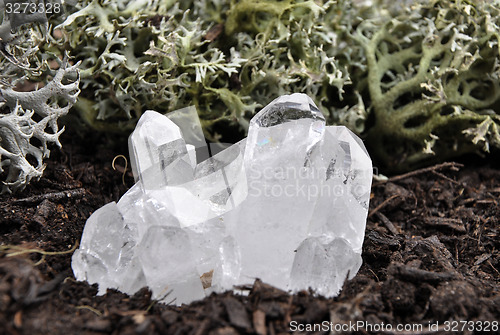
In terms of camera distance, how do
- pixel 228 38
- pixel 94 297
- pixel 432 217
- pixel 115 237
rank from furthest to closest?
pixel 228 38 → pixel 432 217 → pixel 115 237 → pixel 94 297

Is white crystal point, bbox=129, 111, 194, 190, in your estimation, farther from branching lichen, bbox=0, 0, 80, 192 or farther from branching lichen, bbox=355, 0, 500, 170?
branching lichen, bbox=355, 0, 500, 170

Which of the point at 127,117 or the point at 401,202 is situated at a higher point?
the point at 127,117

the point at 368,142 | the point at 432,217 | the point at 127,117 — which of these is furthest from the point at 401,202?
the point at 127,117

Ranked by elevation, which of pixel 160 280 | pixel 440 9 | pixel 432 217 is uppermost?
pixel 440 9

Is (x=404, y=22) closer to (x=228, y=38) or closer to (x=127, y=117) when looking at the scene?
(x=228, y=38)

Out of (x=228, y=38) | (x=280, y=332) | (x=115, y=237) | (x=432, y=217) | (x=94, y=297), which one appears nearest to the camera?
(x=280, y=332)

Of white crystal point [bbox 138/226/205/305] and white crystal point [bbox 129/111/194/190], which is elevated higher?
white crystal point [bbox 129/111/194/190]

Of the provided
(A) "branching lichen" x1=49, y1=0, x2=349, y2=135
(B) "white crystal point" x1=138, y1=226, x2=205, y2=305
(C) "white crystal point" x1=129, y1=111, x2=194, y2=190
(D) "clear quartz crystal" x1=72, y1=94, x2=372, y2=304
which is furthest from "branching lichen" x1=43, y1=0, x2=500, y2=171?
(B) "white crystal point" x1=138, y1=226, x2=205, y2=305

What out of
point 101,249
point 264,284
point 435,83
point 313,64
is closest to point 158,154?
point 101,249
